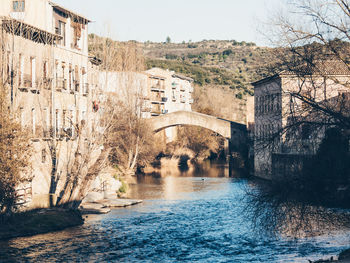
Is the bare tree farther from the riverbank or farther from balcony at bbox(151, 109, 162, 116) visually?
balcony at bbox(151, 109, 162, 116)

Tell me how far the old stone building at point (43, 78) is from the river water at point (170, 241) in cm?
394

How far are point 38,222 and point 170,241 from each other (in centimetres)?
601

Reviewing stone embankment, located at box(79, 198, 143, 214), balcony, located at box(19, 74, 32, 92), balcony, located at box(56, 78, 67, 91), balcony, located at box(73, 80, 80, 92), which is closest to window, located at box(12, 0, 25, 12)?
balcony, located at box(19, 74, 32, 92)

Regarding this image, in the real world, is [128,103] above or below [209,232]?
above

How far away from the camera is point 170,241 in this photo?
2412cm

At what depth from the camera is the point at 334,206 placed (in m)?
22.8

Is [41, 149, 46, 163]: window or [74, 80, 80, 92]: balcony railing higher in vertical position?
[74, 80, 80, 92]: balcony railing

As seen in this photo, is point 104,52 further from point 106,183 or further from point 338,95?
point 338,95

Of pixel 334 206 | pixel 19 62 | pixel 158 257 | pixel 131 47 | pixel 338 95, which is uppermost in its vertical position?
pixel 131 47

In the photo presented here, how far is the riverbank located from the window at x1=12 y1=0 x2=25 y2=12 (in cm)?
979

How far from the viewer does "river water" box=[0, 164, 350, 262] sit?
2102 centimetres

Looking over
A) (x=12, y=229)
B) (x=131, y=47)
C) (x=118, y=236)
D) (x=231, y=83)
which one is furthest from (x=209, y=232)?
(x=231, y=83)

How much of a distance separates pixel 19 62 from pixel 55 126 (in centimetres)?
464

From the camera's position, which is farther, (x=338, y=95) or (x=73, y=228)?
(x=73, y=228)
